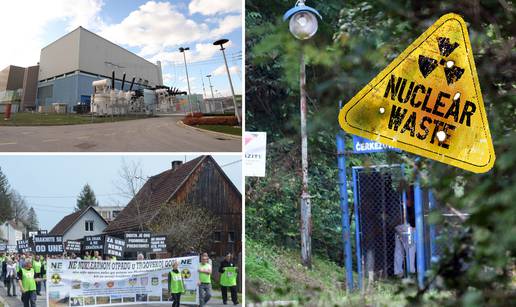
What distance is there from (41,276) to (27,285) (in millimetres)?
243

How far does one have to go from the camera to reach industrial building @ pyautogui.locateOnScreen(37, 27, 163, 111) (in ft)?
15.8

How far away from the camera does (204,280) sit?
5.68m

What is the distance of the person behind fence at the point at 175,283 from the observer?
18.5ft

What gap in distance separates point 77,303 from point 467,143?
4.28m

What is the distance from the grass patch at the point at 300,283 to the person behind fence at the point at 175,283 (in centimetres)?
67

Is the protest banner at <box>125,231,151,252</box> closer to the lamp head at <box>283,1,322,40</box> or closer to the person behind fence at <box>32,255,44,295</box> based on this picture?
the person behind fence at <box>32,255,44,295</box>

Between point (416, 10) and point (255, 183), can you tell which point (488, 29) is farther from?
point (255, 183)

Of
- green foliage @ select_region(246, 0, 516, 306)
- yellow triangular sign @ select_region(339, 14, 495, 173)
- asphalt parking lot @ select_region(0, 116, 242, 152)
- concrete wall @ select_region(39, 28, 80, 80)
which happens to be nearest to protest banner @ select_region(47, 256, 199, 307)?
asphalt parking lot @ select_region(0, 116, 242, 152)

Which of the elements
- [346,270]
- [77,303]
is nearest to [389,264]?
[346,270]

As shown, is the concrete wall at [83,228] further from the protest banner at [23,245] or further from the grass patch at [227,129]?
the grass patch at [227,129]

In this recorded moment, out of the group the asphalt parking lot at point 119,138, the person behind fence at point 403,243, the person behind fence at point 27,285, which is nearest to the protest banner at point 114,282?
the person behind fence at point 27,285

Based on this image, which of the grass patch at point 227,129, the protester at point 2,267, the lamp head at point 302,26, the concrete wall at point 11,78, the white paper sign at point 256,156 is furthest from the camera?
the protester at point 2,267

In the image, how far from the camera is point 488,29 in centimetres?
167

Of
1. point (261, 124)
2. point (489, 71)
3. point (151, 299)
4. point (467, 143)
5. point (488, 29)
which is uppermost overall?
point (261, 124)
